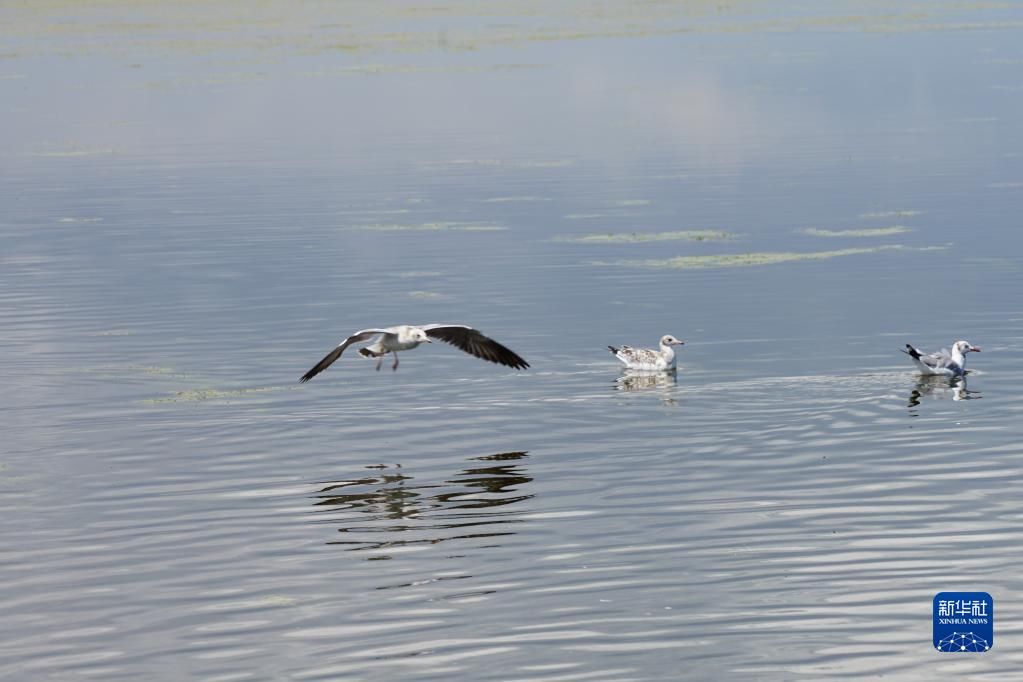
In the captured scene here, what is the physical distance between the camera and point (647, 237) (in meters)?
34.1

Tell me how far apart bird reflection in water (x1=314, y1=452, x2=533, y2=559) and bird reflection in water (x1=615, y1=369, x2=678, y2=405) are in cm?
341

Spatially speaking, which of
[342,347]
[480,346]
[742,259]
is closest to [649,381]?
[480,346]

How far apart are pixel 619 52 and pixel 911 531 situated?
73189 mm

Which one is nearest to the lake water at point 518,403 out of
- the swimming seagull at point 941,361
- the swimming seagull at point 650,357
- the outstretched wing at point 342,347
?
the swimming seagull at point 650,357

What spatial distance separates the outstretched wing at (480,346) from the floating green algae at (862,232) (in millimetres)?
12768

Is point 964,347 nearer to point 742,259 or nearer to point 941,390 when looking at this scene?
point 941,390

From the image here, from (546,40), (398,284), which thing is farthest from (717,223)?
(546,40)

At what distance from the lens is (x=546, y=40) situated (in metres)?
97.8

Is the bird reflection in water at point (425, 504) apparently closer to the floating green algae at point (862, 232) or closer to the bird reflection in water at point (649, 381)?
the bird reflection in water at point (649, 381)

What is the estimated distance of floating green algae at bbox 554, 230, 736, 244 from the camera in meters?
33.7

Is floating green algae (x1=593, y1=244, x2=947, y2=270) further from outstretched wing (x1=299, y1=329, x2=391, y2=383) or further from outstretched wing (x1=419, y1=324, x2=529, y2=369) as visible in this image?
outstretched wing (x1=299, y1=329, x2=391, y2=383)

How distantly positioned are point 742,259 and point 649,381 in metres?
9.17

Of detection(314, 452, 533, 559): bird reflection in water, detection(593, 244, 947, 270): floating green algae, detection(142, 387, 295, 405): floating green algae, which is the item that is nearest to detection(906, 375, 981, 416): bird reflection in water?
detection(314, 452, 533, 559): bird reflection in water

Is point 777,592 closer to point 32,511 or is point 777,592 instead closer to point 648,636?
Result: point 648,636
